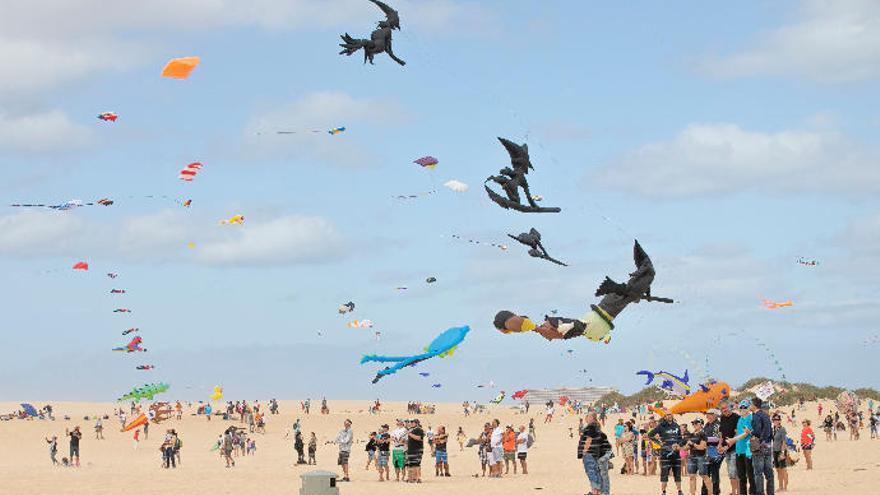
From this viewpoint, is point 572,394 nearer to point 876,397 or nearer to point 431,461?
point 876,397

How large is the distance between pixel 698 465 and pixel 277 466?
17113mm

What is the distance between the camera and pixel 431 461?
30.8 meters

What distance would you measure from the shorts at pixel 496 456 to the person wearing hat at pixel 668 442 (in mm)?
7195

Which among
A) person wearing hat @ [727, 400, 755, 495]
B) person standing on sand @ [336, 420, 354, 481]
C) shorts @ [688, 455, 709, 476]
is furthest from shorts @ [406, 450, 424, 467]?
person wearing hat @ [727, 400, 755, 495]

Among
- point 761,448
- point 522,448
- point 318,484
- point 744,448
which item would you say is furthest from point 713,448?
point 522,448

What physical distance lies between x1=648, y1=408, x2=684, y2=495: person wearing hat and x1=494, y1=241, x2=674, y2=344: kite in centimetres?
345

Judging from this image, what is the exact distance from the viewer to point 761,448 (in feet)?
48.0

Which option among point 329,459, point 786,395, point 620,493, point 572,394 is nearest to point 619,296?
point 620,493

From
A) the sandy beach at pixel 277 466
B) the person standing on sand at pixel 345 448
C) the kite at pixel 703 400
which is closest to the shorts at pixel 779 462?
the sandy beach at pixel 277 466

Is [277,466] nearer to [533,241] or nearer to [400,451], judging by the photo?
[400,451]

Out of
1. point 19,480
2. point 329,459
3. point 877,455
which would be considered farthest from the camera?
point 329,459

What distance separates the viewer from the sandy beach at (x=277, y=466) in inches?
853

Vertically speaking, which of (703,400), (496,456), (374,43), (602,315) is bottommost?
(496,456)

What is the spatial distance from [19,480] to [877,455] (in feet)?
70.7
